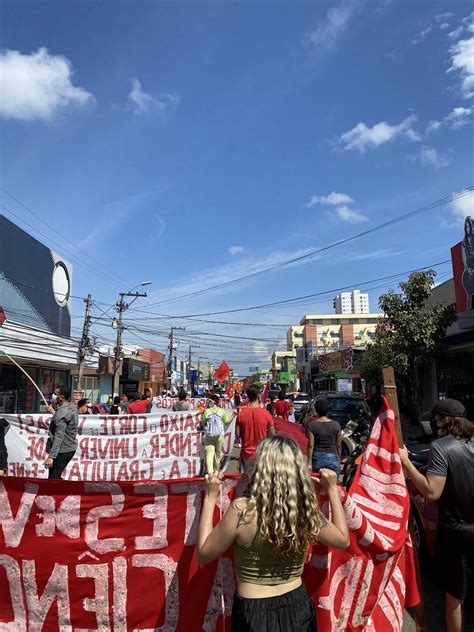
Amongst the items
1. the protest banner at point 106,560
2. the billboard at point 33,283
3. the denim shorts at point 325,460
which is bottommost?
the protest banner at point 106,560

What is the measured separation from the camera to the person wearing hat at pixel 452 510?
338 centimetres

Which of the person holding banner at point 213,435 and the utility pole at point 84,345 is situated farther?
the utility pole at point 84,345

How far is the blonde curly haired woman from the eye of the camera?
2.28m

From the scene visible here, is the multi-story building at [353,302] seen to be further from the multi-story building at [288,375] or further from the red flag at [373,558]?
the red flag at [373,558]

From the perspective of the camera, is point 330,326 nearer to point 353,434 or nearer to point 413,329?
point 413,329

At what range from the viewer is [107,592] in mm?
3324

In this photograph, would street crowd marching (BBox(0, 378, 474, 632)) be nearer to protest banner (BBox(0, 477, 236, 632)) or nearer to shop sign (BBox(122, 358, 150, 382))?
protest banner (BBox(0, 477, 236, 632))

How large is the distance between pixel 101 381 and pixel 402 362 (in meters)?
32.8

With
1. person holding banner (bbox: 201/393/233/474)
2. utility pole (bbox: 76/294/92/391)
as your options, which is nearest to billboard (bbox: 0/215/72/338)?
utility pole (bbox: 76/294/92/391)

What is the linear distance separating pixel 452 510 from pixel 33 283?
28156mm

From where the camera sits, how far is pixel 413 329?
17.0 meters

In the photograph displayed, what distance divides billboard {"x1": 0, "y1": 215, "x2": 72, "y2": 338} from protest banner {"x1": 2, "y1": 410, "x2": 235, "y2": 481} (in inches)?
645

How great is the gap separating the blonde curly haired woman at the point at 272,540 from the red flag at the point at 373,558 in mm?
847

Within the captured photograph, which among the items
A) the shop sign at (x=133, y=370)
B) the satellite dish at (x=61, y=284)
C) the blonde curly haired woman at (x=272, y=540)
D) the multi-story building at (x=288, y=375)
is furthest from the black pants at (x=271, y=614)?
the multi-story building at (x=288, y=375)
